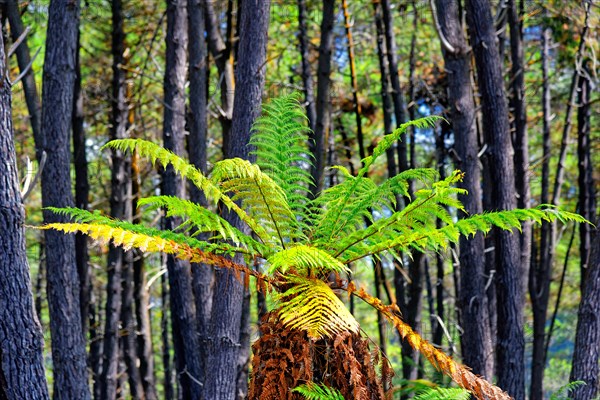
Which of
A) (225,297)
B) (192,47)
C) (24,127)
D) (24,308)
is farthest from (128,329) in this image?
(24,308)

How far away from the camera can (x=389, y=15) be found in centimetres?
1064

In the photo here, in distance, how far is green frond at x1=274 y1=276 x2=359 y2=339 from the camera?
3314 millimetres

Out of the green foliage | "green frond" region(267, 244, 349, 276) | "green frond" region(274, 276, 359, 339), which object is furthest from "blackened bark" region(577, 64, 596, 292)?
"green frond" region(267, 244, 349, 276)

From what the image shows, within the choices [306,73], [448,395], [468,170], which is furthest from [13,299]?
[306,73]

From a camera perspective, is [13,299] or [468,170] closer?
[13,299]

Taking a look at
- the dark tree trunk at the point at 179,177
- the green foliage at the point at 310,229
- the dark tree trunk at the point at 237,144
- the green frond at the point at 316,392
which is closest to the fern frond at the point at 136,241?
the green foliage at the point at 310,229

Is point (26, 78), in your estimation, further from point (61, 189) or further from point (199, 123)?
point (61, 189)

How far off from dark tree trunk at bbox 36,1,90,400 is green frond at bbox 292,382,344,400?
13.0ft

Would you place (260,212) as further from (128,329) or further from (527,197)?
(128,329)

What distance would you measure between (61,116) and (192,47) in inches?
88.0

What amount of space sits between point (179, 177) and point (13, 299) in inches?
182

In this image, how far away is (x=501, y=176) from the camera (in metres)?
7.55

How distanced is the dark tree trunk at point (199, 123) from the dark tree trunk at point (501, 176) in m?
2.96

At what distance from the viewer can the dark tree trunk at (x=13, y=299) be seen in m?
4.71
